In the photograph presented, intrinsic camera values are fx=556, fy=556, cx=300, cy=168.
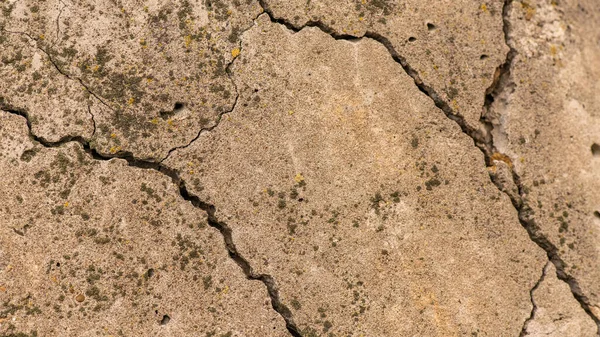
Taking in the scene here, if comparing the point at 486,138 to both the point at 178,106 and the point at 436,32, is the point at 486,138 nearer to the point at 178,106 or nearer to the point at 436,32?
the point at 436,32

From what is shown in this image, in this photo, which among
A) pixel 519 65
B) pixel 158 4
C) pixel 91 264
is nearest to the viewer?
pixel 91 264

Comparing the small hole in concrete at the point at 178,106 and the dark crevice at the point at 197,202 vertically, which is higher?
the small hole in concrete at the point at 178,106

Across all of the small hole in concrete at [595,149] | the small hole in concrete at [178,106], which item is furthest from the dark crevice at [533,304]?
the small hole in concrete at [178,106]

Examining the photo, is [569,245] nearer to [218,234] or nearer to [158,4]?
[218,234]

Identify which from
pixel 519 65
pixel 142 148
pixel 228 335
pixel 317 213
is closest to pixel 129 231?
pixel 142 148

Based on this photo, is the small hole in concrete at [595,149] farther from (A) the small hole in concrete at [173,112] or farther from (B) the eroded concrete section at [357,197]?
(A) the small hole in concrete at [173,112]

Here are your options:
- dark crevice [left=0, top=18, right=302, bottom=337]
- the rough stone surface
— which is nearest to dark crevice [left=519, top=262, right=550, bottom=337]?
the rough stone surface
